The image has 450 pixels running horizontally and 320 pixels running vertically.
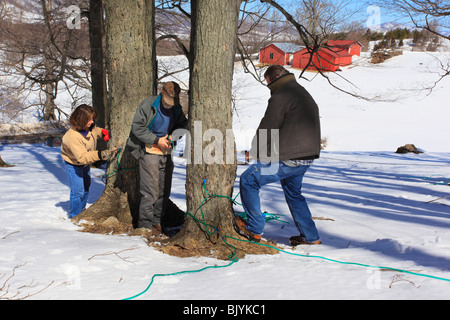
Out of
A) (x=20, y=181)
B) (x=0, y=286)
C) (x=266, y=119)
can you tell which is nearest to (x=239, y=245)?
(x=266, y=119)

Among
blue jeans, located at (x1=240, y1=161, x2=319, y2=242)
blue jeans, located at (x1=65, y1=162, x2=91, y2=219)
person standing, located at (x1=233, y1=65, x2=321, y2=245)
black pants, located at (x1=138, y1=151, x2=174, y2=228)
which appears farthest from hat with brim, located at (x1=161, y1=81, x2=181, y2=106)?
blue jeans, located at (x1=65, y1=162, x2=91, y2=219)

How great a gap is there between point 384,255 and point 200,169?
5.98ft

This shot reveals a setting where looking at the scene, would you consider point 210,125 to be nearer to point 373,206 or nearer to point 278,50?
point 373,206

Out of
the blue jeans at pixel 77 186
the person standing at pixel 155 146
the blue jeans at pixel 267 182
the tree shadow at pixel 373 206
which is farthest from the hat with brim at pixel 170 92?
the tree shadow at pixel 373 206

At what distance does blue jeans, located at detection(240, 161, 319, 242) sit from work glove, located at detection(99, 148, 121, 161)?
177 centimetres

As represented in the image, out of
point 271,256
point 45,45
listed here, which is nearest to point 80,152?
point 271,256

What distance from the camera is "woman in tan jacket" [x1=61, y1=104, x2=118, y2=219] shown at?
14.3 ft

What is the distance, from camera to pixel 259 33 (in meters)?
10.8

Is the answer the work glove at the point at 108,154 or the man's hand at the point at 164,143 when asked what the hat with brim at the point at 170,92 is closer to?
the man's hand at the point at 164,143

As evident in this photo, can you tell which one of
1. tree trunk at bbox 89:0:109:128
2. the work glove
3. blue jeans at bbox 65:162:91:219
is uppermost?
tree trunk at bbox 89:0:109:128

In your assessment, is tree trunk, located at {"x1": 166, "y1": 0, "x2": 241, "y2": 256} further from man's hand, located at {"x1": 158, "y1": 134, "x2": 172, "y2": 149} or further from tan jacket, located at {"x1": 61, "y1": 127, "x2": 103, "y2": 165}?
tan jacket, located at {"x1": 61, "y1": 127, "x2": 103, "y2": 165}

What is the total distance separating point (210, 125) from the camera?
3457mm

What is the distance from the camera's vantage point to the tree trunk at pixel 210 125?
3365mm

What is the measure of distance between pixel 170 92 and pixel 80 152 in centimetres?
136
